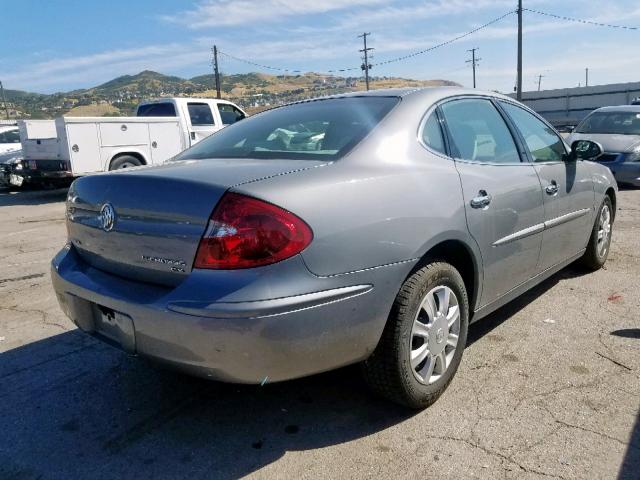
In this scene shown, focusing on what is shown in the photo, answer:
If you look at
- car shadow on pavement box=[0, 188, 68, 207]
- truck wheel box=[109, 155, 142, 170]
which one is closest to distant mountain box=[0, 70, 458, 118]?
car shadow on pavement box=[0, 188, 68, 207]

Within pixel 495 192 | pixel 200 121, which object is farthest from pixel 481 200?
pixel 200 121

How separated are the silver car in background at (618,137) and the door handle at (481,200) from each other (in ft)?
25.0

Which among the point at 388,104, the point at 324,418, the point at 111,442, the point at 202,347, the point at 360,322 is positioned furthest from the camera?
the point at 388,104

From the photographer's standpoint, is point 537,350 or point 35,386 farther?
point 537,350

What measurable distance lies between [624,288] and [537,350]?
1651 millimetres

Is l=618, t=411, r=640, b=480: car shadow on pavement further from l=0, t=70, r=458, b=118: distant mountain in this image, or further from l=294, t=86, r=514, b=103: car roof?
l=0, t=70, r=458, b=118: distant mountain

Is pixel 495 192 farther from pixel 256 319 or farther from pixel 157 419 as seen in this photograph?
pixel 157 419

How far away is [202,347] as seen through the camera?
2.11m

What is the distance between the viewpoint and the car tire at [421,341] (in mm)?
2488

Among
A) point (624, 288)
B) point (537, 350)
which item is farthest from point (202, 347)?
point (624, 288)

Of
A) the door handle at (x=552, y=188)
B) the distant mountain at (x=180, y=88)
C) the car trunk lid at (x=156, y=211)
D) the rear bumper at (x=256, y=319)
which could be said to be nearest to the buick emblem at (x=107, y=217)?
the car trunk lid at (x=156, y=211)

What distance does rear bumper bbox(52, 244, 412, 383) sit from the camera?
2062 millimetres

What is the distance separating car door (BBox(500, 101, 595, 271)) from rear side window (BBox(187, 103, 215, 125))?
984cm

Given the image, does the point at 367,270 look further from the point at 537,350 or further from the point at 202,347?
the point at 537,350
